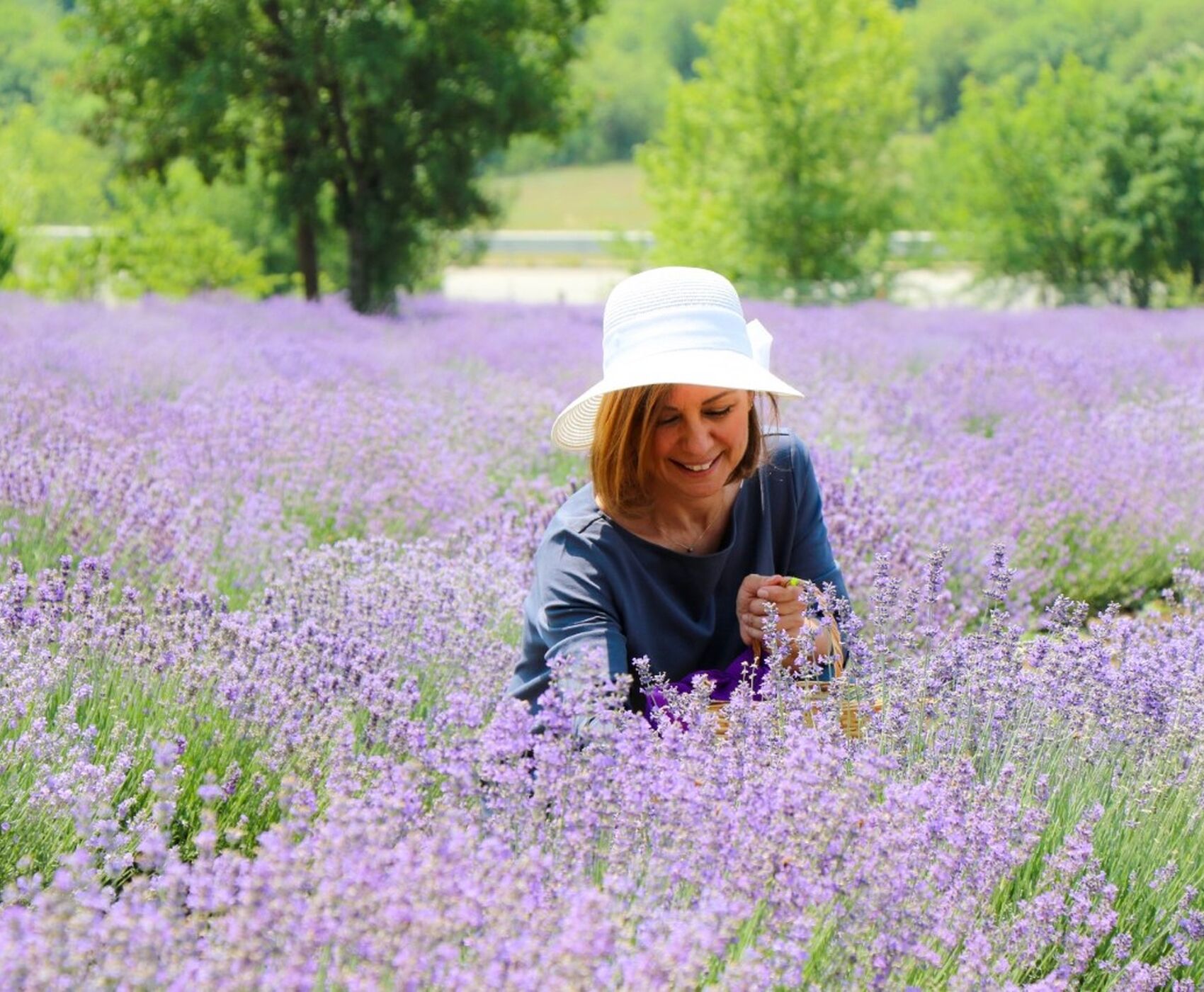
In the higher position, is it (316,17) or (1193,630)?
(316,17)

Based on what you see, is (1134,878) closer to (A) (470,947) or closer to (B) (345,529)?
(A) (470,947)

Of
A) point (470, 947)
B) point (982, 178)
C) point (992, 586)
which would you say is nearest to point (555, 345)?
point (992, 586)

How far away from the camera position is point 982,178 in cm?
2097

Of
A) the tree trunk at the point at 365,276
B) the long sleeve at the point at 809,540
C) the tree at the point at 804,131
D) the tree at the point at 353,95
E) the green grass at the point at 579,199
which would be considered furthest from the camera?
the green grass at the point at 579,199

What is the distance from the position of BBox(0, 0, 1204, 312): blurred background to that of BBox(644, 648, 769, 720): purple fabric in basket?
11.5m

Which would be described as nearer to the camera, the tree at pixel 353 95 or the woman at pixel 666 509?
the woman at pixel 666 509

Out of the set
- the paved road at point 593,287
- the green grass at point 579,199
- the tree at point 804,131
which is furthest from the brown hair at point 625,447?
the green grass at point 579,199

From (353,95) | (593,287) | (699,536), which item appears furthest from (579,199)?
(699,536)

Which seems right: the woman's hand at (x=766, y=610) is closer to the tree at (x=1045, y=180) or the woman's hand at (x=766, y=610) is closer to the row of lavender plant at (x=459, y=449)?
the row of lavender plant at (x=459, y=449)

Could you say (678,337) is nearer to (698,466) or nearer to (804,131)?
(698,466)

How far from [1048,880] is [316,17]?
1358cm

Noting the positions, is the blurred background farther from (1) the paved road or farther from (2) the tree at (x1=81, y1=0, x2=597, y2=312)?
(1) the paved road

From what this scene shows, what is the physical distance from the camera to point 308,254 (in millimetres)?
16625

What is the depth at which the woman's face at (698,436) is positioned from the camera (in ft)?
8.23
